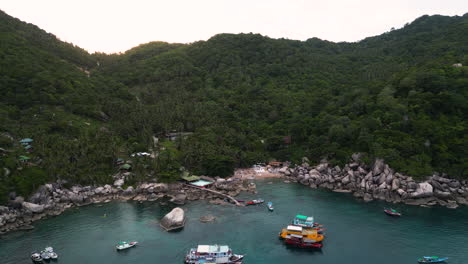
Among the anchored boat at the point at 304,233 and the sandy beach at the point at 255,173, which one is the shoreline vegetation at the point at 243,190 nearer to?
the sandy beach at the point at 255,173

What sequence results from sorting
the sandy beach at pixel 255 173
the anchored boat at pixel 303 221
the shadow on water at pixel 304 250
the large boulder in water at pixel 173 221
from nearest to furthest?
the shadow on water at pixel 304 250 → the anchored boat at pixel 303 221 → the large boulder in water at pixel 173 221 → the sandy beach at pixel 255 173

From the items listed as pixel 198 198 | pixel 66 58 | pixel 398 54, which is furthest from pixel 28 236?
pixel 398 54

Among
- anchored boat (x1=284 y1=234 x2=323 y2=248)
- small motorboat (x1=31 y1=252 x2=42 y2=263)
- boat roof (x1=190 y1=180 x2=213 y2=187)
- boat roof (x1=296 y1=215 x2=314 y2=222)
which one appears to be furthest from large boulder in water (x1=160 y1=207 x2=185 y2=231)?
boat roof (x1=296 y1=215 x2=314 y2=222)

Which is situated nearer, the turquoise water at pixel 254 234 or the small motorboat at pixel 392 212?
the turquoise water at pixel 254 234

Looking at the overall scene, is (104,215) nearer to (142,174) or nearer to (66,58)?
(142,174)

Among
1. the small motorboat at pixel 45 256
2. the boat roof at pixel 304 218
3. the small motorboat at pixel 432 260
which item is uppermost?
the boat roof at pixel 304 218

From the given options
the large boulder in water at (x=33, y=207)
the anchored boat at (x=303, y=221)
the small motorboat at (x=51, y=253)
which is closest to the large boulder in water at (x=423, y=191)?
the anchored boat at (x=303, y=221)

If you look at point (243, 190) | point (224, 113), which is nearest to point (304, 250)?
point (243, 190)
